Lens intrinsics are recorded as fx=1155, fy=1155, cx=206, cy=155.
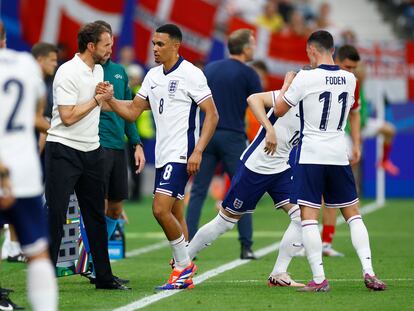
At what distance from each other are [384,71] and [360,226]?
15.8 metres

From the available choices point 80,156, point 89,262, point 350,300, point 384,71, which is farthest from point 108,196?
point 384,71

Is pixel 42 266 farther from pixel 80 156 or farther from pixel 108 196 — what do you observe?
pixel 108 196

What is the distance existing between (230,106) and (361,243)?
135 inches

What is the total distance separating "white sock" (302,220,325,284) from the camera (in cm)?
953

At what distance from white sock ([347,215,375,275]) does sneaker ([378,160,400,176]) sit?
12.3 m

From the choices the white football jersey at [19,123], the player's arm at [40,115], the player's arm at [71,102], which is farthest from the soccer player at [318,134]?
the white football jersey at [19,123]

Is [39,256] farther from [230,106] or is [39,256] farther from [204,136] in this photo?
[230,106]

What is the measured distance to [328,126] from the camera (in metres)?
9.63

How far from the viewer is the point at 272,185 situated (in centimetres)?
1046

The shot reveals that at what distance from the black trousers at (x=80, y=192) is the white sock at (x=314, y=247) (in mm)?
1749

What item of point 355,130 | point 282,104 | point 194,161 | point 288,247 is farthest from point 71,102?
point 355,130

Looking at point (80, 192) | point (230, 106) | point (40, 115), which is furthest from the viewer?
point (230, 106)

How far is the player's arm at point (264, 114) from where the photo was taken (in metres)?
9.64

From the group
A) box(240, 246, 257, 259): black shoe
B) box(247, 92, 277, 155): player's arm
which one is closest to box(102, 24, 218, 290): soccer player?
box(247, 92, 277, 155): player's arm
